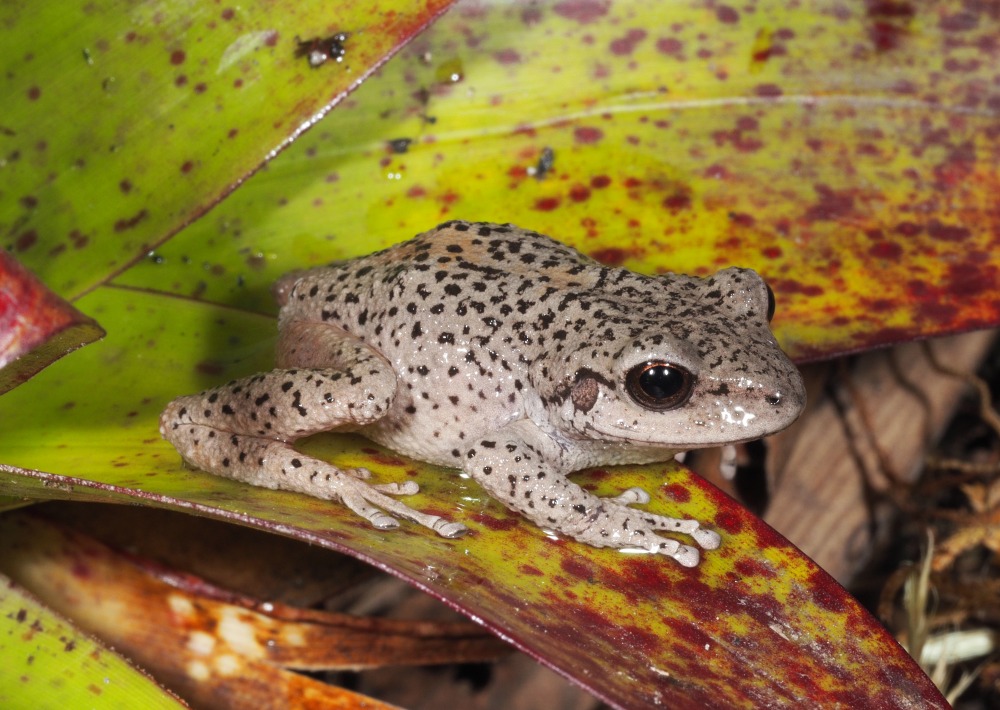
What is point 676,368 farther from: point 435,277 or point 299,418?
point 299,418

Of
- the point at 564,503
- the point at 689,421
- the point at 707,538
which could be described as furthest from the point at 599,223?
the point at 707,538

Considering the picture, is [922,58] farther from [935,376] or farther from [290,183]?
[290,183]

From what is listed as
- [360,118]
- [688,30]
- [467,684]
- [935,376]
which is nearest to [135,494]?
[360,118]

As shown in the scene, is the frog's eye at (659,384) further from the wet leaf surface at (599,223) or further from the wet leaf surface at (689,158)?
the wet leaf surface at (689,158)

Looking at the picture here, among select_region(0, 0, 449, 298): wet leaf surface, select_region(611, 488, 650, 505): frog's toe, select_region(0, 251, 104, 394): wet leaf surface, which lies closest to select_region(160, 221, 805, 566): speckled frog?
select_region(611, 488, 650, 505): frog's toe

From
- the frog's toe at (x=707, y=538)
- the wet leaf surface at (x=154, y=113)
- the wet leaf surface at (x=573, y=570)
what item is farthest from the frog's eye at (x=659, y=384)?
the wet leaf surface at (x=154, y=113)

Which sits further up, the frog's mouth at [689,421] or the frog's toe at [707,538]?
the frog's mouth at [689,421]
